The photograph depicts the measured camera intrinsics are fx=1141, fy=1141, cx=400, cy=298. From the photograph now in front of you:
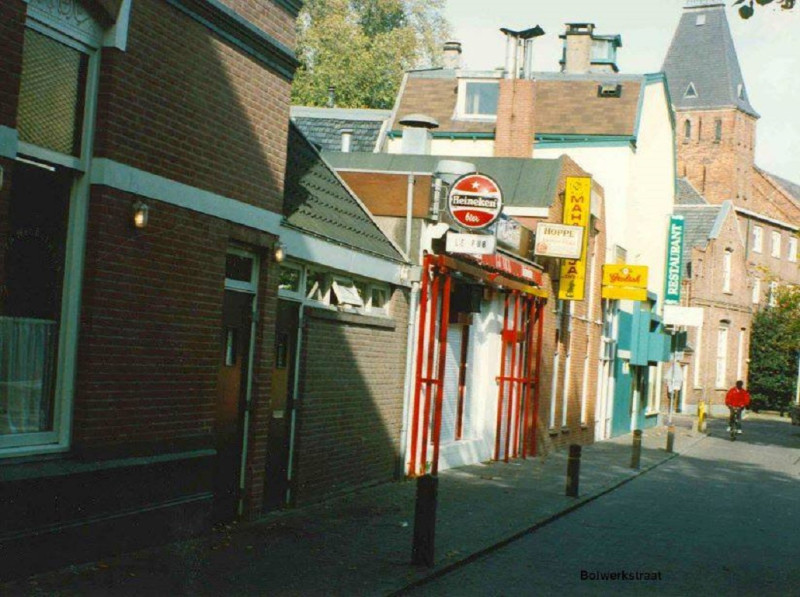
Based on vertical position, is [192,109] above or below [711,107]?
below

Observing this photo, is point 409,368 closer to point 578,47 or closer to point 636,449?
point 636,449

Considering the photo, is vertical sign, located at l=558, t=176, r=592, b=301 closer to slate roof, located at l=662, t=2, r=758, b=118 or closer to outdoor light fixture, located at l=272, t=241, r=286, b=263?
outdoor light fixture, located at l=272, t=241, r=286, b=263

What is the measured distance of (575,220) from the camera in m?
24.1

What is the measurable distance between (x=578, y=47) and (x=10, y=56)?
37.9 m

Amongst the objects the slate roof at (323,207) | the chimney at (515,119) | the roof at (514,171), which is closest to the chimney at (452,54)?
the chimney at (515,119)

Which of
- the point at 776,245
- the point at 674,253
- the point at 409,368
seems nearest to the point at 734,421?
the point at 674,253

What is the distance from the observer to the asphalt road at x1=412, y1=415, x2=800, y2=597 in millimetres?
9602

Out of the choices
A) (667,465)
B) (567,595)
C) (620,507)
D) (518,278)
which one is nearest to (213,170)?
(567,595)

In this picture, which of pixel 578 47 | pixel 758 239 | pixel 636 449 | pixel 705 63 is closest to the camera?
pixel 636 449

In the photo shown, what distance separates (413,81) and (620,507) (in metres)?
25.1

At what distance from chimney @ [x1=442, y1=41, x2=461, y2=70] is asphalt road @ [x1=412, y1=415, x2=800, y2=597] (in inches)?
976

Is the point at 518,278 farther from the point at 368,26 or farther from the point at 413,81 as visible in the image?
the point at 368,26

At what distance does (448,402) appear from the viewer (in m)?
18.9

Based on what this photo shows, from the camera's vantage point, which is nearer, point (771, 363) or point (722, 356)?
point (771, 363)
